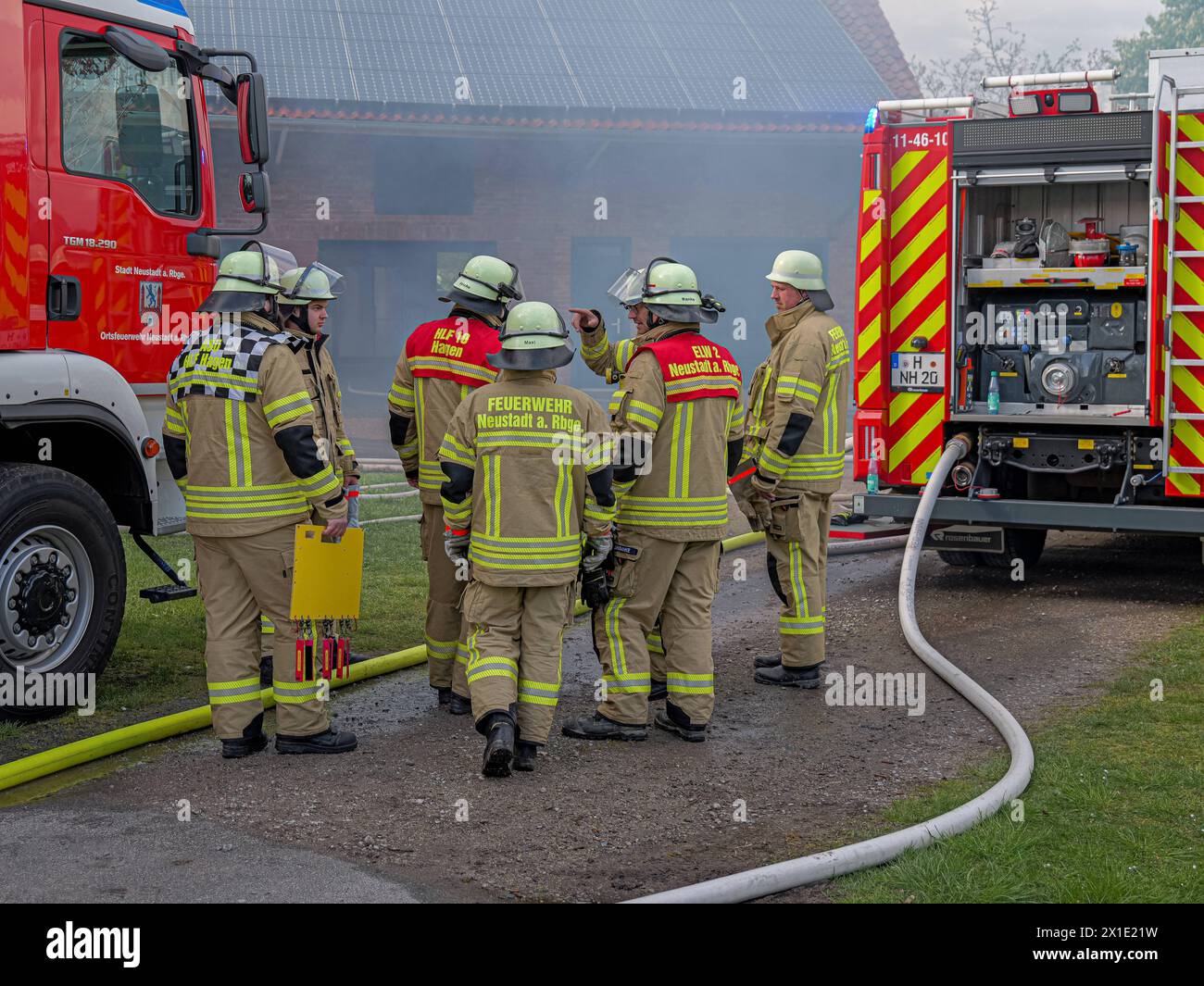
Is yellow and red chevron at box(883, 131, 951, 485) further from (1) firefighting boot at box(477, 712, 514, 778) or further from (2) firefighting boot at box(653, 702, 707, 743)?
(1) firefighting boot at box(477, 712, 514, 778)

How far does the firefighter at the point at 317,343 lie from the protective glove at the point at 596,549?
3.28ft

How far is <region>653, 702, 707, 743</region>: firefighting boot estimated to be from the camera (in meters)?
A: 5.61

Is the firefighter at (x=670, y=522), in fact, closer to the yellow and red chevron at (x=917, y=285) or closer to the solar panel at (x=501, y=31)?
the yellow and red chevron at (x=917, y=285)

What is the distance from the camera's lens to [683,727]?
18.5 ft

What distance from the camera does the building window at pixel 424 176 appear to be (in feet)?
60.5

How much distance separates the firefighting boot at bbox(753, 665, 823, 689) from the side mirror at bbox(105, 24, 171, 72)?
377 cm

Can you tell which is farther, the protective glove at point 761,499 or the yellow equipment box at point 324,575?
the protective glove at point 761,499

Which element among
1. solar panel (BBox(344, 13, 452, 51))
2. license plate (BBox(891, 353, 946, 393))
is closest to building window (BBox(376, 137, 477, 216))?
solar panel (BBox(344, 13, 452, 51))

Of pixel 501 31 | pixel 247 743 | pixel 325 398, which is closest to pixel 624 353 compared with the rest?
pixel 325 398

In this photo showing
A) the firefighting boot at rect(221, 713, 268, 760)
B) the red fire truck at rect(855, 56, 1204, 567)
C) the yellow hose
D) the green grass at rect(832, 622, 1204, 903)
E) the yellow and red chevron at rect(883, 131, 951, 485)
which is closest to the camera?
the green grass at rect(832, 622, 1204, 903)

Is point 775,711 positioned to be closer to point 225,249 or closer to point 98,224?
point 98,224

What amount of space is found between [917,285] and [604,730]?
160 inches
